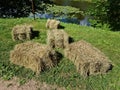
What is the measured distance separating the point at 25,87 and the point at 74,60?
104 inches

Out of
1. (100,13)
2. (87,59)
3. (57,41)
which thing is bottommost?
(87,59)

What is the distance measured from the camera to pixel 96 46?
1464 centimetres

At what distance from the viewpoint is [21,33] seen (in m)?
14.5

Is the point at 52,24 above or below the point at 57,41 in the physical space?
above

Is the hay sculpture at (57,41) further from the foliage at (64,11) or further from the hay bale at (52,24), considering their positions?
the foliage at (64,11)

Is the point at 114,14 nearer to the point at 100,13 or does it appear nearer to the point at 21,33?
the point at 100,13

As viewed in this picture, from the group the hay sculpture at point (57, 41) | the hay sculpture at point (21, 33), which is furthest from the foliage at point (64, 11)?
the hay sculpture at point (57, 41)

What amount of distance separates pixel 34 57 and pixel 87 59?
7.45 ft

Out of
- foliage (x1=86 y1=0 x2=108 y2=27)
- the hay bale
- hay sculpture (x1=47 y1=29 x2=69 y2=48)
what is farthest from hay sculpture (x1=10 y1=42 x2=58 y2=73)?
foliage (x1=86 y1=0 x2=108 y2=27)

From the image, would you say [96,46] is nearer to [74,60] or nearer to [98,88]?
[74,60]

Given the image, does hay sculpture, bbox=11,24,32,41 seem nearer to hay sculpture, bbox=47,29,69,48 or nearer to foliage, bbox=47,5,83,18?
hay sculpture, bbox=47,29,69,48

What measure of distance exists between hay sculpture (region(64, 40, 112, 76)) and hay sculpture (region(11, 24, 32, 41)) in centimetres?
258

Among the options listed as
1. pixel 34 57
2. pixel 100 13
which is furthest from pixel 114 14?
pixel 34 57

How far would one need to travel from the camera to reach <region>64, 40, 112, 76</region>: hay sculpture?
12031 mm
